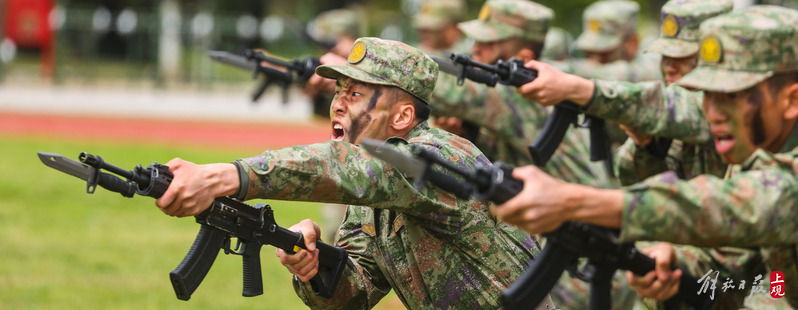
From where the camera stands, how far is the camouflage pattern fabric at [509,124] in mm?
8672

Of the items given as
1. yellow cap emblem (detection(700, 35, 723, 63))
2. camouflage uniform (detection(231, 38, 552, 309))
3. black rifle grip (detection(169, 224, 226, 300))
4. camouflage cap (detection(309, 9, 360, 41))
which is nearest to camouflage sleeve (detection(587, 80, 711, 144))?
camouflage uniform (detection(231, 38, 552, 309))

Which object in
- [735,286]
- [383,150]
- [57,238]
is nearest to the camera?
[383,150]

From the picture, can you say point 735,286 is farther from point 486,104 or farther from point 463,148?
point 486,104

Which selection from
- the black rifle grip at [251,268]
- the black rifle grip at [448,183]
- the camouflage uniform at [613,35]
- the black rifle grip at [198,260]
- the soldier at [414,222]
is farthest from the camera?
the camouflage uniform at [613,35]

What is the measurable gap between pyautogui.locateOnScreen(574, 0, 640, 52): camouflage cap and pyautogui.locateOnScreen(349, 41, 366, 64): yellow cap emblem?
7085 mm

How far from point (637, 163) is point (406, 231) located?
6.71 ft

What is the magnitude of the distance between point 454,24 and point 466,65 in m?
8.35

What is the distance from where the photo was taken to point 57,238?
1471cm

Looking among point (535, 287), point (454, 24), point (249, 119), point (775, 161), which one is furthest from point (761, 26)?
point (249, 119)

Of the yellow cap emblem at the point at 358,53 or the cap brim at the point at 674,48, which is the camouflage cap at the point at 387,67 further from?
the cap brim at the point at 674,48

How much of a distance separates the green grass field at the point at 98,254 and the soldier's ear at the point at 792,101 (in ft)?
23.3

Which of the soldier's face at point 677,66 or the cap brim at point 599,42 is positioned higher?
the soldier's face at point 677,66

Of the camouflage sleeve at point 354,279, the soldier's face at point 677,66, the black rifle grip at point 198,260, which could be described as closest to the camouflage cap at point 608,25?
the soldier's face at point 677,66

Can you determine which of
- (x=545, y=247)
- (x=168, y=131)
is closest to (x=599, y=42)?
(x=545, y=247)
